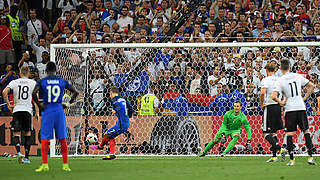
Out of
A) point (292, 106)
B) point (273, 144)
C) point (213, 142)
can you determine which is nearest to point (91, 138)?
point (213, 142)

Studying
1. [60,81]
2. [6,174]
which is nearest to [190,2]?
[60,81]

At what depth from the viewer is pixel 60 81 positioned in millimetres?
10273

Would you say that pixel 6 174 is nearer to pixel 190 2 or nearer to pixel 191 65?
pixel 191 65

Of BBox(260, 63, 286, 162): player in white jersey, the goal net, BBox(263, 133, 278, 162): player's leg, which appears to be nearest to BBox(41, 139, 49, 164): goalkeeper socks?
BBox(260, 63, 286, 162): player in white jersey

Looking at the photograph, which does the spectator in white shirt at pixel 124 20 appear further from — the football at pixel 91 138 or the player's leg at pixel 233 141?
the player's leg at pixel 233 141

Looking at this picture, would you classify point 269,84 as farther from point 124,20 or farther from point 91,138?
point 124,20

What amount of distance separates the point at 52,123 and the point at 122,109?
4.20 meters

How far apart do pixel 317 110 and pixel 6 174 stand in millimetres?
9798

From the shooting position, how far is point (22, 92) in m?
13.4

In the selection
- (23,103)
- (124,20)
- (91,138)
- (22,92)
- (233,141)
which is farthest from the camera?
(124,20)

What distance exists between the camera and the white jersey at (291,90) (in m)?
11.8

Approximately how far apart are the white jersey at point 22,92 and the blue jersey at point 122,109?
2.00 metres

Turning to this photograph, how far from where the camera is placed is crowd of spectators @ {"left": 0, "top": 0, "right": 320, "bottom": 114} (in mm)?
16828

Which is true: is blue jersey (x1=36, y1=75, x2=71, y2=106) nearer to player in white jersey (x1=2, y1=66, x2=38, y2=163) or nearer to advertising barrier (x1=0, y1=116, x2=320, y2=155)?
player in white jersey (x1=2, y1=66, x2=38, y2=163)
